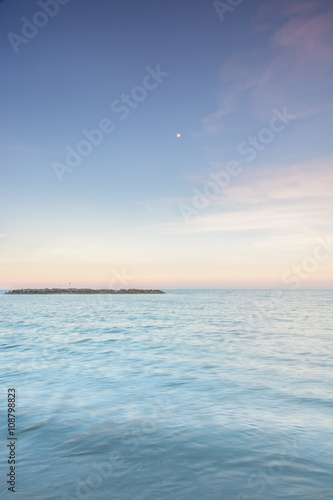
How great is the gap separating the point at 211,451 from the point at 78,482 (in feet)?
8.96

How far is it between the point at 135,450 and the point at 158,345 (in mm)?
15468

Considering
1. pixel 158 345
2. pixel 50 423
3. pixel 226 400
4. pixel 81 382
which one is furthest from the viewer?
pixel 158 345

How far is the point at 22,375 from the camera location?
564 inches

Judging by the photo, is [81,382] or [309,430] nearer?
[309,430]

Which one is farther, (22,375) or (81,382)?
(22,375)

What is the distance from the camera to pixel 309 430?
8445 mm

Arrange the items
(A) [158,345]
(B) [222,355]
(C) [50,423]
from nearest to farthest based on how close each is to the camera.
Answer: (C) [50,423] < (B) [222,355] < (A) [158,345]

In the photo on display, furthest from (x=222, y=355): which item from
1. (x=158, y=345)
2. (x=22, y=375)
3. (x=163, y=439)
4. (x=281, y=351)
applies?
(x=163, y=439)

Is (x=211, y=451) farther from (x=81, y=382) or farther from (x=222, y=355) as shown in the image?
(x=222, y=355)

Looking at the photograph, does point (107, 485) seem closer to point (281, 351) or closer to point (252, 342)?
point (281, 351)

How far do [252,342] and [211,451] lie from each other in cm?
1683

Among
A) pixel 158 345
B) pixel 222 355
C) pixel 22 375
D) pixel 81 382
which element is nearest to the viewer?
pixel 81 382

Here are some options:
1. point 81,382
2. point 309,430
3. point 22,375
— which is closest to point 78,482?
point 309,430

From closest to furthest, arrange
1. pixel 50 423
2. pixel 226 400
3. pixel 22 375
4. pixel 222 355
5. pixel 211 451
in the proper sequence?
pixel 211 451 < pixel 50 423 < pixel 226 400 < pixel 22 375 < pixel 222 355
